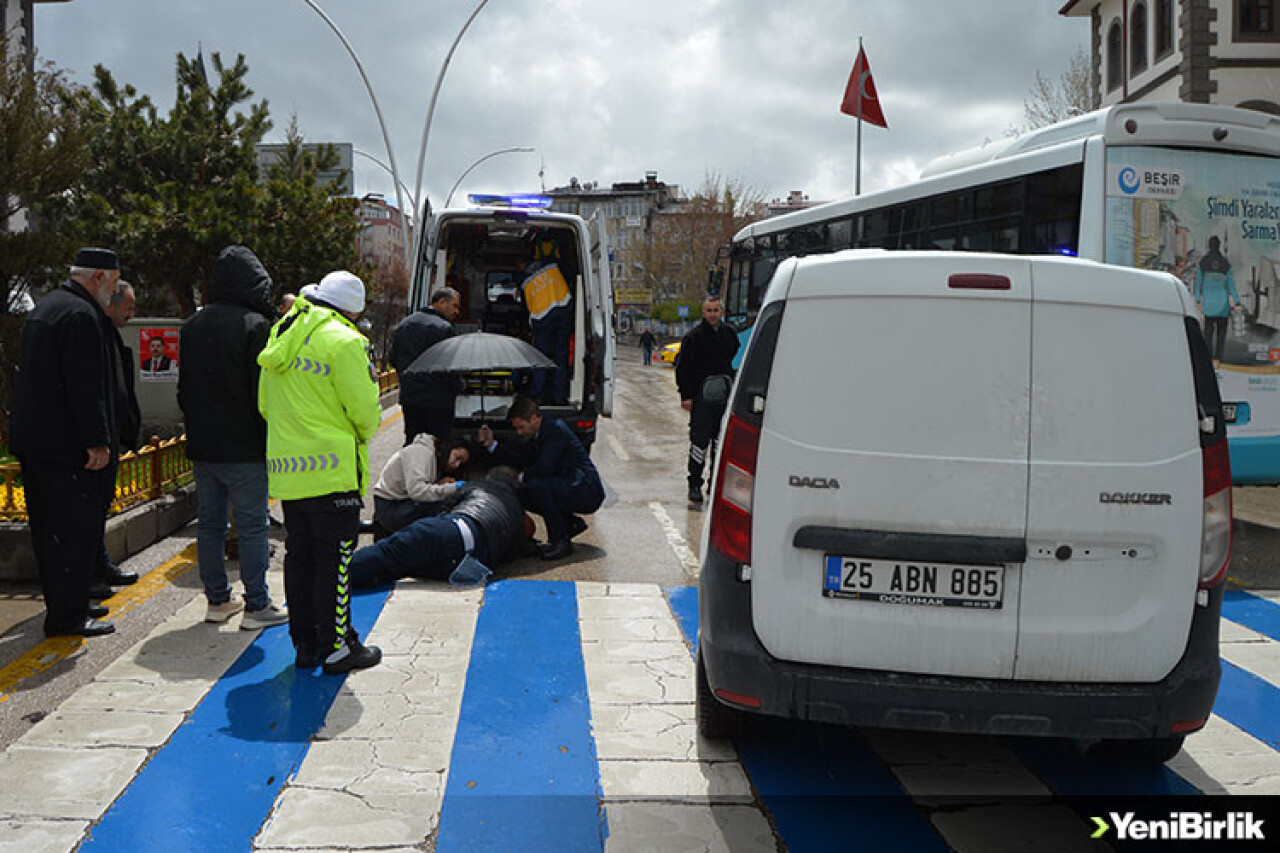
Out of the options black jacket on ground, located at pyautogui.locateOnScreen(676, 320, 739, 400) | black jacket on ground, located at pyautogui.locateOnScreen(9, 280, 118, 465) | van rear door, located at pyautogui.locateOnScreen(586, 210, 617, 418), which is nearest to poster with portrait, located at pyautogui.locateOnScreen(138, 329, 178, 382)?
van rear door, located at pyautogui.locateOnScreen(586, 210, 617, 418)

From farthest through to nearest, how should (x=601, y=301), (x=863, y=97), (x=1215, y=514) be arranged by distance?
1. (x=863, y=97)
2. (x=601, y=301)
3. (x=1215, y=514)

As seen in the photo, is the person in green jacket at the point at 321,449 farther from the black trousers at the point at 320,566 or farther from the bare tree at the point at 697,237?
the bare tree at the point at 697,237

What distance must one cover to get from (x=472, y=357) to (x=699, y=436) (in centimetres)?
248

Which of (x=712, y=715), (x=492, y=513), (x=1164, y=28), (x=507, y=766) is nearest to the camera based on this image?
(x=507, y=766)

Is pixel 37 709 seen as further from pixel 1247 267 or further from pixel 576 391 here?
pixel 1247 267

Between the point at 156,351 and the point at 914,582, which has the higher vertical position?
the point at 156,351

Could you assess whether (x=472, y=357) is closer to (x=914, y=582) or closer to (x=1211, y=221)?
(x=914, y=582)

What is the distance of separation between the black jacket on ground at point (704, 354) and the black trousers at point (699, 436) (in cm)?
18

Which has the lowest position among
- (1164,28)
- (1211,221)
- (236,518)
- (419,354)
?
(236,518)

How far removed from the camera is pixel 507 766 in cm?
417

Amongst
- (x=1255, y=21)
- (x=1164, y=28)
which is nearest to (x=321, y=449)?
(x=1255, y=21)

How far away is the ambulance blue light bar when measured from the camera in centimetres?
1135

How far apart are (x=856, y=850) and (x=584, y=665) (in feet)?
6.90

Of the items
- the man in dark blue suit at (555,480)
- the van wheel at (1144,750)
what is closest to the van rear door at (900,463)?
the van wheel at (1144,750)
